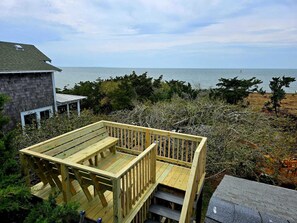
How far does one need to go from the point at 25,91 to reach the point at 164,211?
8309mm

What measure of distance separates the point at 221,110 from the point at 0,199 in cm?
766

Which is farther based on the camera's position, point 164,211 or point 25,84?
point 25,84

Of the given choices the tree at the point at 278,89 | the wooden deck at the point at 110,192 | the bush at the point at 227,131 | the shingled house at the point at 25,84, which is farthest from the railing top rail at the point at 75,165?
the tree at the point at 278,89

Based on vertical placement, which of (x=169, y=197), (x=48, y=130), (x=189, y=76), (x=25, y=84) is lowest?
(x=169, y=197)

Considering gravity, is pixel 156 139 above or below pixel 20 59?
below

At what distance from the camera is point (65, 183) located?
3445 millimetres

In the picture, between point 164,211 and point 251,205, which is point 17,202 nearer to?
point 164,211

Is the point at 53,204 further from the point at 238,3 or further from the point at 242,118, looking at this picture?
the point at 238,3

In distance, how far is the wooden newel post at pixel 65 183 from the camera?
11.0ft

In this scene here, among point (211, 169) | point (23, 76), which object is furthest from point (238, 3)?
point (23, 76)

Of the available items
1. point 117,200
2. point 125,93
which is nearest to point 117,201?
point 117,200

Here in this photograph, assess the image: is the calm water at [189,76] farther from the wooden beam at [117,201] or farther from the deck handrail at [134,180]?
the wooden beam at [117,201]

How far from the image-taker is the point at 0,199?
7.31 feet

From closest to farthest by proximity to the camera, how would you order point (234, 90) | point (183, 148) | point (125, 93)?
point (183, 148)
point (234, 90)
point (125, 93)
